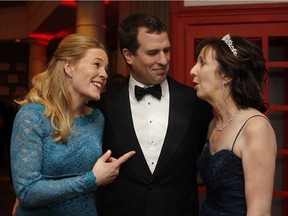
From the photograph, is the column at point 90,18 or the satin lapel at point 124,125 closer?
the satin lapel at point 124,125

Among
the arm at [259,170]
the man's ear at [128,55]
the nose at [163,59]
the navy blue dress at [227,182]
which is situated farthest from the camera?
the man's ear at [128,55]

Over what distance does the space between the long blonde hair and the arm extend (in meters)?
0.84

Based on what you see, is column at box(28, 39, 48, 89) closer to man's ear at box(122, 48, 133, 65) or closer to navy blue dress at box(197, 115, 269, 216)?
man's ear at box(122, 48, 133, 65)

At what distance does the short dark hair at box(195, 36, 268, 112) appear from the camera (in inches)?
74.6

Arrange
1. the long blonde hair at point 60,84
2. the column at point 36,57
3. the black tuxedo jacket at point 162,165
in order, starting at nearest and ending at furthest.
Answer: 1. the long blonde hair at point 60,84
2. the black tuxedo jacket at point 162,165
3. the column at point 36,57

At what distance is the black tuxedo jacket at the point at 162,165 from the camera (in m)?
2.19

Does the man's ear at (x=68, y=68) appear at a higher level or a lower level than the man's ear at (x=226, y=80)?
A: higher

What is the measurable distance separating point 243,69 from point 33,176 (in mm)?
1066

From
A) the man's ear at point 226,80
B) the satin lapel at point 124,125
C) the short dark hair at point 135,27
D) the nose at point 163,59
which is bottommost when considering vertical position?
the satin lapel at point 124,125

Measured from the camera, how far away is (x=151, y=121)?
7.52 feet

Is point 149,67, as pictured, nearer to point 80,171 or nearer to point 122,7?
point 80,171

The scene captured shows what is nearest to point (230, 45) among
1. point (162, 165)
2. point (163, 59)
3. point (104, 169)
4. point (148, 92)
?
point (163, 59)

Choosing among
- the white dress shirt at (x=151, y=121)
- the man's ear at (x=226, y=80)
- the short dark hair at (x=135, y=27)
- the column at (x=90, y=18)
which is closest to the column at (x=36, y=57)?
the column at (x=90, y=18)

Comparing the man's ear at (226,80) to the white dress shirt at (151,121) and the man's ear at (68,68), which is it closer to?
the white dress shirt at (151,121)
